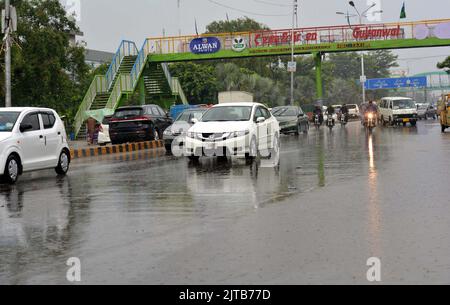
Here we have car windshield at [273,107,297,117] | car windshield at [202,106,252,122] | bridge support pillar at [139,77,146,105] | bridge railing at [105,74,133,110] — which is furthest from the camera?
bridge support pillar at [139,77,146,105]

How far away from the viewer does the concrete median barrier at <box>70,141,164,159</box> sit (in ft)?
93.6

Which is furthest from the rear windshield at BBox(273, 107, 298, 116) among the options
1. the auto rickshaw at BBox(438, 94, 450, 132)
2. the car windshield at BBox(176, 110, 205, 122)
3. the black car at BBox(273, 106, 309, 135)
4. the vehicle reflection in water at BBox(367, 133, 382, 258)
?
the vehicle reflection in water at BBox(367, 133, 382, 258)

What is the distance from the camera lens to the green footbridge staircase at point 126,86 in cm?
→ 4509

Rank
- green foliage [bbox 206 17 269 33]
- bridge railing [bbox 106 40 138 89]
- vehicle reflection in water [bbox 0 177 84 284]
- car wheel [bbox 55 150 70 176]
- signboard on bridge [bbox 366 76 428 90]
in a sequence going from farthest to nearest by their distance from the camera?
signboard on bridge [bbox 366 76 428 90], green foliage [bbox 206 17 269 33], bridge railing [bbox 106 40 138 89], car wheel [bbox 55 150 70 176], vehicle reflection in water [bbox 0 177 84 284]

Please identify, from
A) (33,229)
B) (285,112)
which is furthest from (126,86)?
(33,229)

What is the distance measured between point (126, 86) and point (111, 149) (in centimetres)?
1842

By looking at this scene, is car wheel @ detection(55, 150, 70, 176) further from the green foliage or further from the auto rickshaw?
the green foliage

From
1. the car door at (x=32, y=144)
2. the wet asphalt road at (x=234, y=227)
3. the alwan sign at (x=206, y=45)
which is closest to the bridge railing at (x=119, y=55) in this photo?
the alwan sign at (x=206, y=45)

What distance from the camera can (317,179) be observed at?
14594 millimetres

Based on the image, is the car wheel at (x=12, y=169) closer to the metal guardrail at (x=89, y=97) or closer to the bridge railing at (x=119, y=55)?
the metal guardrail at (x=89, y=97)

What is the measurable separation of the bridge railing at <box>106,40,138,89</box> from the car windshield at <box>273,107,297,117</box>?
484 inches

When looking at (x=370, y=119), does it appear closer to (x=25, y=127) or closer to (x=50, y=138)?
(x=50, y=138)

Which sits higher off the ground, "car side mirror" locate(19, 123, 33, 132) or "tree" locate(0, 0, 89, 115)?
"tree" locate(0, 0, 89, 115)

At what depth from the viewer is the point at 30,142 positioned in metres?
17.2
